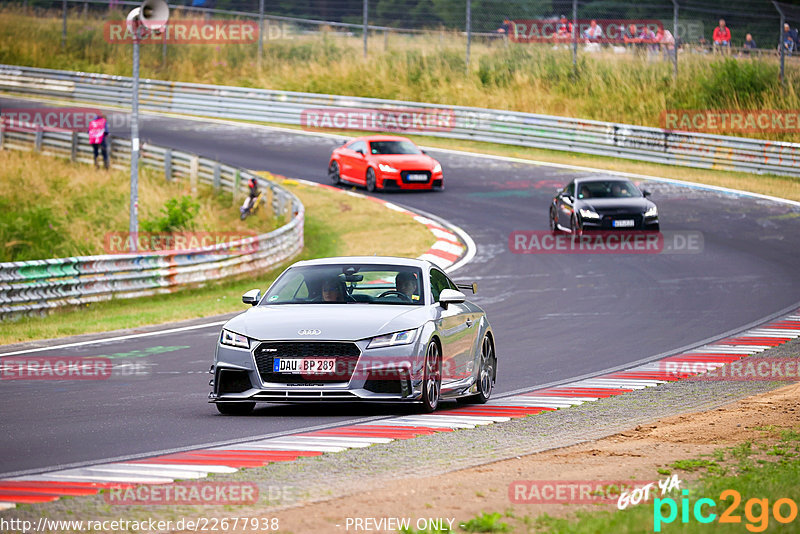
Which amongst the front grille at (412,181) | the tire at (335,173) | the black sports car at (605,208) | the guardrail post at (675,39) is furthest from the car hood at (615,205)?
the guardrail post at (675,39)

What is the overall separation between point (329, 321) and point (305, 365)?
17.7 inches

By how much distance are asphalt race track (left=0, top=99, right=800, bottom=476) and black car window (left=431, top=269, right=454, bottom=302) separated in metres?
1.21

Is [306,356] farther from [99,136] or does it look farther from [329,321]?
[99,136]

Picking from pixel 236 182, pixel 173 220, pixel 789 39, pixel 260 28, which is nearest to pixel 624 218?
pixel 173 220

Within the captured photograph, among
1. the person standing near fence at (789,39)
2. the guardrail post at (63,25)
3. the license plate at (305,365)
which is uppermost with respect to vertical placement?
the person standing near fence at (789,39)

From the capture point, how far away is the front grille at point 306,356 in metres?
10.5

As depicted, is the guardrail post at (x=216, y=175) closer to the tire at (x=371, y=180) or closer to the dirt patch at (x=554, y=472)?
the tire at (x=371, y=180)

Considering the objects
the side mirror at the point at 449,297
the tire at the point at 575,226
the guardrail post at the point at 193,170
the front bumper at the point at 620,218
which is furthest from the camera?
the guardrail post at the point at 193,170

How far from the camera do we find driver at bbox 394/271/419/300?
11516 mm

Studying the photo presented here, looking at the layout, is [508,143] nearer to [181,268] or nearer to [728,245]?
[728,245]

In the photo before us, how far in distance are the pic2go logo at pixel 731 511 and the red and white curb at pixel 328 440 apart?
2824 mm

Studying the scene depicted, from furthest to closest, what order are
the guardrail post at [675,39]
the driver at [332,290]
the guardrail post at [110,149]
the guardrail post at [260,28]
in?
the guardrail post at [260,28] → the guardrail post at [110,149] → the guardrail post at [675,39] → the driver at [332,290]

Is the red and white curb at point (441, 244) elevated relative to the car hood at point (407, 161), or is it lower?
lower

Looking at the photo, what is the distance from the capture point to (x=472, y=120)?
42.8 m
